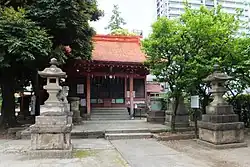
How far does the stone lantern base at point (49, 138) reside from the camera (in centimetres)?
662

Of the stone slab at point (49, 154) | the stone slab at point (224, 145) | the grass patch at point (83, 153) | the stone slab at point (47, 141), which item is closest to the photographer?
the stone slab at point (49, 154)

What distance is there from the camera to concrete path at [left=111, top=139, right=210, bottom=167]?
5914mm

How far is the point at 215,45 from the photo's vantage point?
8898 millimetres

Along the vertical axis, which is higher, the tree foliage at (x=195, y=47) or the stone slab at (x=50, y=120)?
the tree foliage at (x=195, y=47)

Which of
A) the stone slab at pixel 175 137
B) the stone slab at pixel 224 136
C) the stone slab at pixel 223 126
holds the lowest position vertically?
the stone slab at pixel 175 137

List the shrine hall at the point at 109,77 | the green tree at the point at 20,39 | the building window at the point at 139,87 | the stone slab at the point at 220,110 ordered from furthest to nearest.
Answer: the building window at the point at 139,87
the shrine hall at the point at 109,77
the green tree at the point at 20,39
the stone slab at the point at 220,110

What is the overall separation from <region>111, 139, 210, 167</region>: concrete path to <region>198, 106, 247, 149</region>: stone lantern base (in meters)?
1.38

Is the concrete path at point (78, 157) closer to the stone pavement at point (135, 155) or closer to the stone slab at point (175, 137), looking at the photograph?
the stone pavement at point (135, 155)

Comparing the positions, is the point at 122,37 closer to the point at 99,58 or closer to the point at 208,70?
the point at 99,58

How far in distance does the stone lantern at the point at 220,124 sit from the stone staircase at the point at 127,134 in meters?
2.37

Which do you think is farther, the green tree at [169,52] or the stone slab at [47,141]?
the green tree at [169,52]

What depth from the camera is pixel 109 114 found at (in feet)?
50.4

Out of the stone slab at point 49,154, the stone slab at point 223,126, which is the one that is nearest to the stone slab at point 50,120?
the stone slab at point 49,154

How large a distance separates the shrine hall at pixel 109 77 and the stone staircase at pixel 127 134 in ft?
16.0
